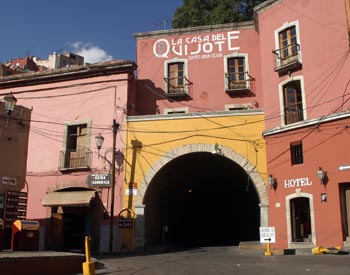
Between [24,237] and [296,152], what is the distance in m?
12.3

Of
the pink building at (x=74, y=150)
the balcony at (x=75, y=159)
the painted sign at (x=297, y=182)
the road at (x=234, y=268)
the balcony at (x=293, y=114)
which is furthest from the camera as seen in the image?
the balcony at (x=75, y=159)

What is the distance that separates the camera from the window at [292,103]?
72.3 feet

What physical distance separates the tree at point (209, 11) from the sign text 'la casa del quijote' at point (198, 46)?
741 cm

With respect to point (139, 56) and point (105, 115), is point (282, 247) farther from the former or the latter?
point (139, 56)

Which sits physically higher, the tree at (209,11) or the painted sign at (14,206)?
the tree at (209,11)

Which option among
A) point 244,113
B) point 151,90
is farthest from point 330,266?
point 151,90

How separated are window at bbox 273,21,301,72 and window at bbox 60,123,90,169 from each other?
33.3 feet

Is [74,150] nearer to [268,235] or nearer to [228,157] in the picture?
[228,157]

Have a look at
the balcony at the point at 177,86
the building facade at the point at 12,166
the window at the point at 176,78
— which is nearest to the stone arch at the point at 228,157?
the balcony at the point at 177,86

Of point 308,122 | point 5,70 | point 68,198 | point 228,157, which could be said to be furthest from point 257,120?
point 5,70

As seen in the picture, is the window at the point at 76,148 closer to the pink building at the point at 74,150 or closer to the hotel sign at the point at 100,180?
the pink building at the point at 74,150

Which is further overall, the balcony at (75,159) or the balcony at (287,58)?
the balcony at (75,159)

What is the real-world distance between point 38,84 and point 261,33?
482 inches

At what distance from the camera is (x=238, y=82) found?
1022 inches
